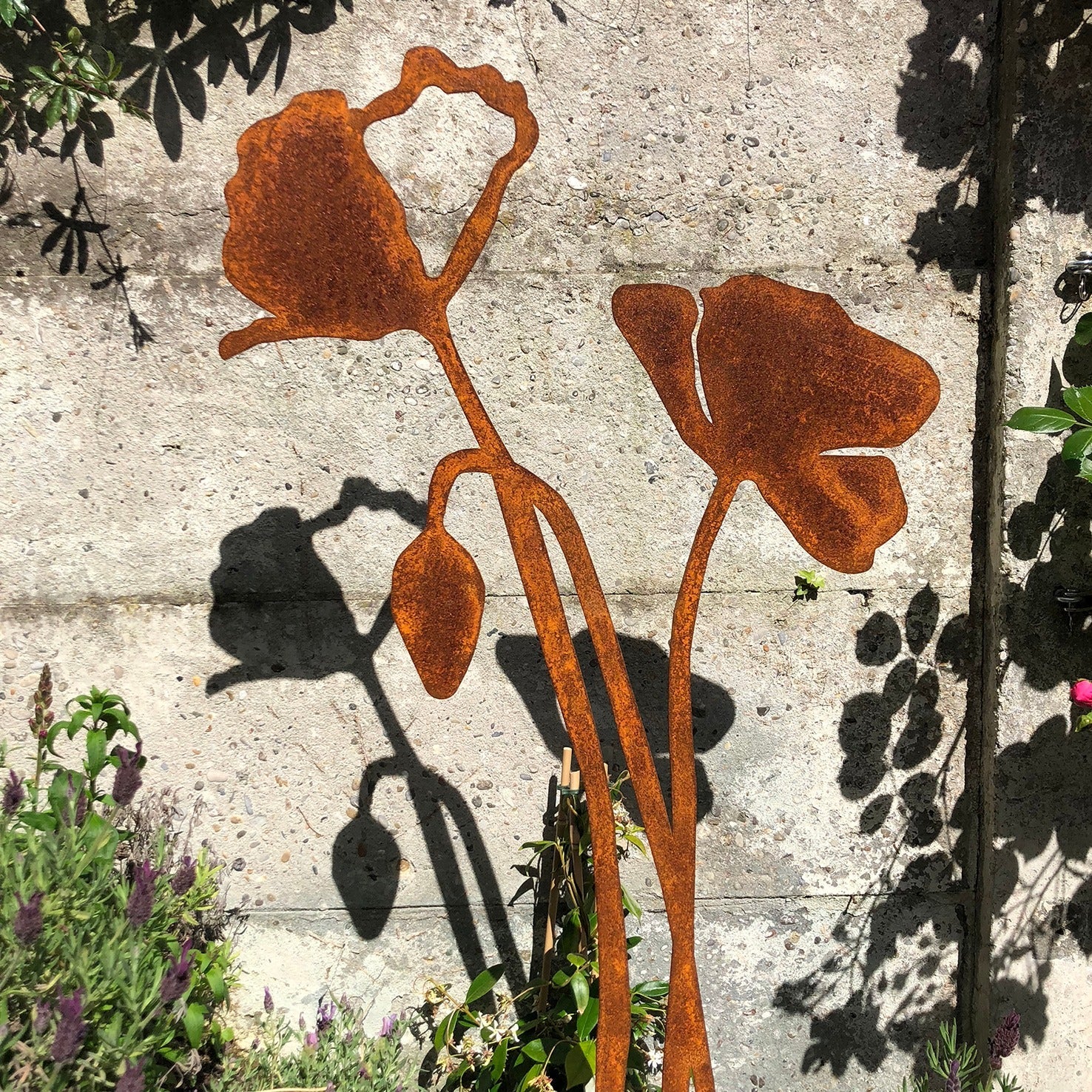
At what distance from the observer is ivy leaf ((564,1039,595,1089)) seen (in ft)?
6.00

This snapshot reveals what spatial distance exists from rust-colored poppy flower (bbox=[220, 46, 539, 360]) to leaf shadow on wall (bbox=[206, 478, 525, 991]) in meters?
0.66

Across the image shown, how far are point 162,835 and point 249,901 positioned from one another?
1.44 feet

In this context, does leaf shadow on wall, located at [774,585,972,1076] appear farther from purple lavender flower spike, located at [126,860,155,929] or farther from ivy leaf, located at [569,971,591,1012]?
purple lavender flower spike, located at [126,860,155,929]

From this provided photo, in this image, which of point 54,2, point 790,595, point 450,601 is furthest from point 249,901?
point 54,2

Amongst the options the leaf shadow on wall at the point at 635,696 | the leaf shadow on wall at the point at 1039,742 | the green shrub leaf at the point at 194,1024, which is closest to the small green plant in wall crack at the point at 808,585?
the leaf shadow on wall at the point at 635,696

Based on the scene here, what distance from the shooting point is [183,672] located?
2.13 meters

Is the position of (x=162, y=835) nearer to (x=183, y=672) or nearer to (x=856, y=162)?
(x=183, y=672)

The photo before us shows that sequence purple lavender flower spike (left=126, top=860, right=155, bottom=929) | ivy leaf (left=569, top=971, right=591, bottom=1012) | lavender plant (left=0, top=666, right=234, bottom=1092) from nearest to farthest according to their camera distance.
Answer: lavender plant (left=0, top=666, right=234, bottom=1092), purple lavender flower spike (left=126, top=860, right=155, bottom=929), ivy leaf (left=569, top=971, right=591, bottom=1012)

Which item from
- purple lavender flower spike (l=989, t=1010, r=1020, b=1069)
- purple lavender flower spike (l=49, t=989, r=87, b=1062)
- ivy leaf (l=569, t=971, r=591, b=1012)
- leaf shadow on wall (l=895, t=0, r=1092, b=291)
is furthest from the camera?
leaf shadow on wall (l=895, t=0, r=1092, b=291)

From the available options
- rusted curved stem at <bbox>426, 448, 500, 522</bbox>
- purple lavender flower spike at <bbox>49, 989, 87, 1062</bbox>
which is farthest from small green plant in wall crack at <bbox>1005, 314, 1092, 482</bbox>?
purple lavender flower spike at <bbox>49, 989, 87, 1062</bbox>

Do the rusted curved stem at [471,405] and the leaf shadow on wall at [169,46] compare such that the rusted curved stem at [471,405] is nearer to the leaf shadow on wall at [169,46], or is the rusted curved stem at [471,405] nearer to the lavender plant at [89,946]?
the lavender plant at [89,946]

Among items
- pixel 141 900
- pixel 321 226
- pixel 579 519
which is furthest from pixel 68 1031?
pixel 579 519

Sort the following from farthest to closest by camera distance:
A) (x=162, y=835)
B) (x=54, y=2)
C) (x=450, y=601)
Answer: (x=54, y=2) → (x=162, y=835) → (x=450, y=601)

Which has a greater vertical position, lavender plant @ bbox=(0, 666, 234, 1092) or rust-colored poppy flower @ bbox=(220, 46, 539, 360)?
rust-colored poppy flower @ bbox=(220, 46, 539, 360)
